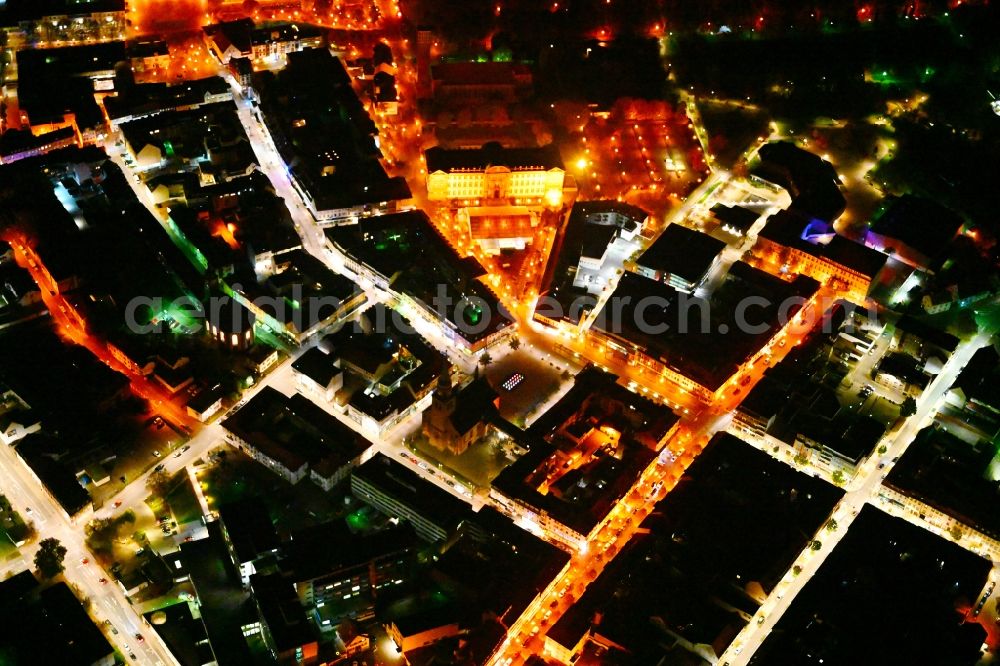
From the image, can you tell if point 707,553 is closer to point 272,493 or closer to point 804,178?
point 272,493

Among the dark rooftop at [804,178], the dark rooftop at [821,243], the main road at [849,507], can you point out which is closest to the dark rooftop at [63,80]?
the dark rooftop at [821,243]

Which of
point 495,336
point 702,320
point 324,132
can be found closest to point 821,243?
point 702,320

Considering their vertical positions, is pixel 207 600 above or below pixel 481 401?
below

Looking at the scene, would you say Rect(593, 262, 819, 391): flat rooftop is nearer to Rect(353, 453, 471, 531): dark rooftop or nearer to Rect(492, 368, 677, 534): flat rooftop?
Rect(492, 368, 677, 534): flat rooftop

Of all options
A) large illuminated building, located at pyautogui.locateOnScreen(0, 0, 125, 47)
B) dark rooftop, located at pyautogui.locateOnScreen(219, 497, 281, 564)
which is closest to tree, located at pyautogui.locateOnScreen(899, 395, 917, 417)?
dark rooftop, located at pyautogui.locateOnScreen(219, 497, 281, 564)

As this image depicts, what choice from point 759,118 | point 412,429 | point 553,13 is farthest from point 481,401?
point 553,13

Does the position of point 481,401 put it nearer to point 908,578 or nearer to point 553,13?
point 908,578
